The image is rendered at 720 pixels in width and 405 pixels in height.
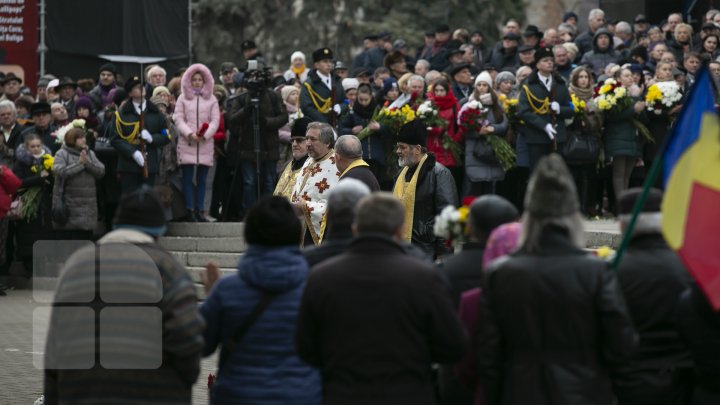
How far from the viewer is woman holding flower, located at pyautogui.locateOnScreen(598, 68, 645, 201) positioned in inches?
802

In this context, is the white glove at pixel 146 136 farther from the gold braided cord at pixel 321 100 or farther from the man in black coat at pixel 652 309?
the man in black coat at pixel 652 309

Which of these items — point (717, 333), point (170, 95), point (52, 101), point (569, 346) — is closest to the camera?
point (569, 346)

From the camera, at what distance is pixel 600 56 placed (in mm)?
23797

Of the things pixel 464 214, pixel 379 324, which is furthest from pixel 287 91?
pixel 379 324

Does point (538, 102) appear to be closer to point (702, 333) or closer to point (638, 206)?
point (638, 206)

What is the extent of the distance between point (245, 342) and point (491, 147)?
1198 cm

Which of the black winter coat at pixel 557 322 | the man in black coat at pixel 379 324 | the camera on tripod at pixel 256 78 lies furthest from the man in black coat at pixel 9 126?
the black winter coat at pixel 557 322

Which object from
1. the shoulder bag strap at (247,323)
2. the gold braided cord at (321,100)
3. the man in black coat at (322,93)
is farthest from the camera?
the gold braided cord at (321,100)

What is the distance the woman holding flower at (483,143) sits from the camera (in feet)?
65.1

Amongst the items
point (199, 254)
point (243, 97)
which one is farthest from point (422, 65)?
point (199, 254)

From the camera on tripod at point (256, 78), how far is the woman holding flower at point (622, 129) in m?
4.21

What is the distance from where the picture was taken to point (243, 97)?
2064 cm

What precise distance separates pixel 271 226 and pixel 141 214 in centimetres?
66

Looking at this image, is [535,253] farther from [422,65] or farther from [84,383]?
[422,65]
